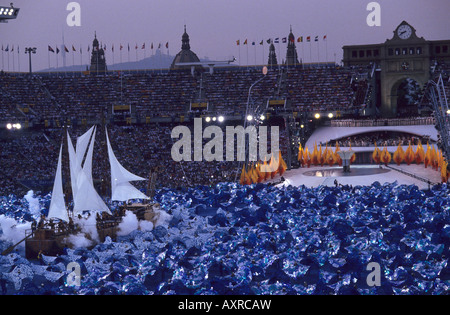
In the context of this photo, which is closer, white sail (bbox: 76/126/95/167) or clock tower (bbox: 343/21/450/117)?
white sail (bbox: 76/126/95/167)

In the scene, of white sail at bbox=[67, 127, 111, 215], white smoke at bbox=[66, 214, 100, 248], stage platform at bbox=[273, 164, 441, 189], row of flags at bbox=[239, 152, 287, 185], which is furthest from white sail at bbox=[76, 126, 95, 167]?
stage platform at bbox=[273, 164, 441, 189]

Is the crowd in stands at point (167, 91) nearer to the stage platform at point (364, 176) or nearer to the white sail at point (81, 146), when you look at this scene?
the stage platform at point (364, 176)

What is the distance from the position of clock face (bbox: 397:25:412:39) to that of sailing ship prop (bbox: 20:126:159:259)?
1989 inches

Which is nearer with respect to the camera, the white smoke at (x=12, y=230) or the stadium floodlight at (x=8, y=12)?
the white smoke at (x=12, y=230)

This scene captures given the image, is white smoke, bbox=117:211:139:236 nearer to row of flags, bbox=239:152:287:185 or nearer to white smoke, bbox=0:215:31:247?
white smoke, bbox=0:215:31:247

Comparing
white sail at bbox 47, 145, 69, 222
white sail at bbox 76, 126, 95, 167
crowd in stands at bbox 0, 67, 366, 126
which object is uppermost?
crowd in stands at bbox 0, 67, 366, 126

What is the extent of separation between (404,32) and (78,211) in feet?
185

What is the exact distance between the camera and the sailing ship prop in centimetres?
3706

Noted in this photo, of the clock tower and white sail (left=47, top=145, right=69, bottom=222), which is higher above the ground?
the clock tower

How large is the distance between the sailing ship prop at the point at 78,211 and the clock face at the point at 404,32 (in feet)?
166

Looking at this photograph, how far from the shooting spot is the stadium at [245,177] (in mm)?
29062

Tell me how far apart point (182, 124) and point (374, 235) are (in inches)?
1801

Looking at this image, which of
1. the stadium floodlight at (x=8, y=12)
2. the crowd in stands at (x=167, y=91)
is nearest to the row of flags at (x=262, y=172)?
Result: the crowd in stands at (x=167, y=91)
